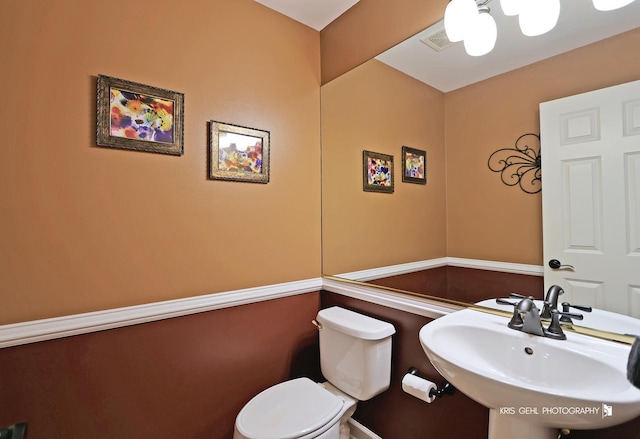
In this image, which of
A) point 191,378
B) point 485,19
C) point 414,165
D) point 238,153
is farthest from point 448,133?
point 191,378

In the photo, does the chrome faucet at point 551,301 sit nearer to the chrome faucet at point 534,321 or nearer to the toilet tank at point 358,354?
the chrome faucet at point 534,321

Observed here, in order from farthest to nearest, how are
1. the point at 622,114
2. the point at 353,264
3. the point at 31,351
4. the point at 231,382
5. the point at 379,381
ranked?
1. the point at 353,264
2. the point at 231,382
3. the point at 379,381
4. the point at 31,351
5. the point at 622,114

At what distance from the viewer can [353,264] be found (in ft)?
6.16

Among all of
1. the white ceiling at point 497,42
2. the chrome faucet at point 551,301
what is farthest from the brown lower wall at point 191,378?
the white ceiling at point 497,42

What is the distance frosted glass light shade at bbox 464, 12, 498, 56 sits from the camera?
1.23 metres

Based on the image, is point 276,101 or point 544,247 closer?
point 544,247

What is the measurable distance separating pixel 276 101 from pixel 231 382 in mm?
1573

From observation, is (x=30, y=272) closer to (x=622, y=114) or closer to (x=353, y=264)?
(x=353, y=264)

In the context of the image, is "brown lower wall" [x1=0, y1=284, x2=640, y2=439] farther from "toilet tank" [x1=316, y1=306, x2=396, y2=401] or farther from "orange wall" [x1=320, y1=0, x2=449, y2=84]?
"orange wall" [x1=320, y1=0, x2=449, y2=84]

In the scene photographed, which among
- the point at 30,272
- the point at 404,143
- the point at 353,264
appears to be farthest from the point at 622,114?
the point at 30,272

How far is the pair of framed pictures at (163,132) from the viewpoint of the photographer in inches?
48.9

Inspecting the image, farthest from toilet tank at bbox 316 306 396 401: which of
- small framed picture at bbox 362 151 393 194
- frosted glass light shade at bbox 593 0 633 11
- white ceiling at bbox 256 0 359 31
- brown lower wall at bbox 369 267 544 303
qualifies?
white ceiling at bbox 256 0 359 31

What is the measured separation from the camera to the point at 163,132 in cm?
137

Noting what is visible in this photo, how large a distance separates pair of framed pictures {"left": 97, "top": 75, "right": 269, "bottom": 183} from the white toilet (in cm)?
93
